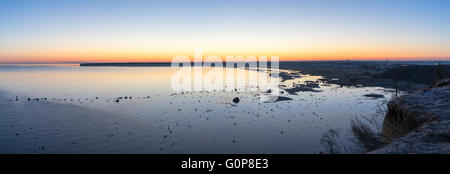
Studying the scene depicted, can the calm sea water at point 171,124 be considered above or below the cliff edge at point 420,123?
below

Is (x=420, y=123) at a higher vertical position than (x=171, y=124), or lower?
higher

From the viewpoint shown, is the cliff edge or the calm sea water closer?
the cliff edge

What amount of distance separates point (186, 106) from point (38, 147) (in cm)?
1381

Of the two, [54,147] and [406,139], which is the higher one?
[406,139]

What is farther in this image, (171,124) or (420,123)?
(171,124)

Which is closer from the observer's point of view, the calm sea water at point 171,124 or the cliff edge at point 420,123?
the cliff edge at point 420,123

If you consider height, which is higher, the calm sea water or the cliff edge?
the cliff edge

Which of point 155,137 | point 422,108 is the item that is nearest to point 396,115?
point 422,108

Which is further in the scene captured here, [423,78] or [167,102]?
[423,78]
